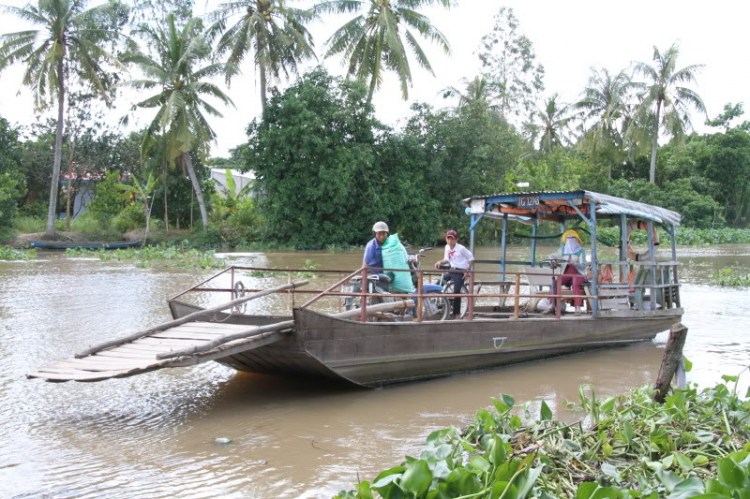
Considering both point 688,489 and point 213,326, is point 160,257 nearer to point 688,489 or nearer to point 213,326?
point 213,326

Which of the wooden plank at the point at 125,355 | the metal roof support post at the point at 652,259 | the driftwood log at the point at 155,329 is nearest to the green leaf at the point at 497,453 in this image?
the wooden plank at the point at 125,355

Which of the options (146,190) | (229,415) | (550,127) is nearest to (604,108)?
(550,127)

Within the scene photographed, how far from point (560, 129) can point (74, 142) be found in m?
29.5

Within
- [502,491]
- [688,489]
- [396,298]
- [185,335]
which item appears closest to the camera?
[502,491]

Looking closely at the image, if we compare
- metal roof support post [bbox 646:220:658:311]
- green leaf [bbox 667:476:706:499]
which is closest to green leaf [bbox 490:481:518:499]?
green leaf [bbox 667:476:706:499]

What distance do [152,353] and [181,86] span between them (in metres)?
25.1

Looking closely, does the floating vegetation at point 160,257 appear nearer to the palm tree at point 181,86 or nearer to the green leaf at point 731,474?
the palm tree at point 181,86

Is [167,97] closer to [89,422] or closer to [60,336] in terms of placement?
[60,336]

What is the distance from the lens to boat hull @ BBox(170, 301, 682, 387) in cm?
671

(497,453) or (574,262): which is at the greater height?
(574,262)

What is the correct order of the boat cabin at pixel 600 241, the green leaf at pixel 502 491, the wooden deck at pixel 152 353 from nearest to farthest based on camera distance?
the green leaf at pixel 502 491
the wooden deck at pixel 152 353
the boat cabin at pixel 600 241

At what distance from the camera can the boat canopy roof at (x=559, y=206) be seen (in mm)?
9031

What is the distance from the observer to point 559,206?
10297 mm

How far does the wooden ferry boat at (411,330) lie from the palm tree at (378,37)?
716 inches
